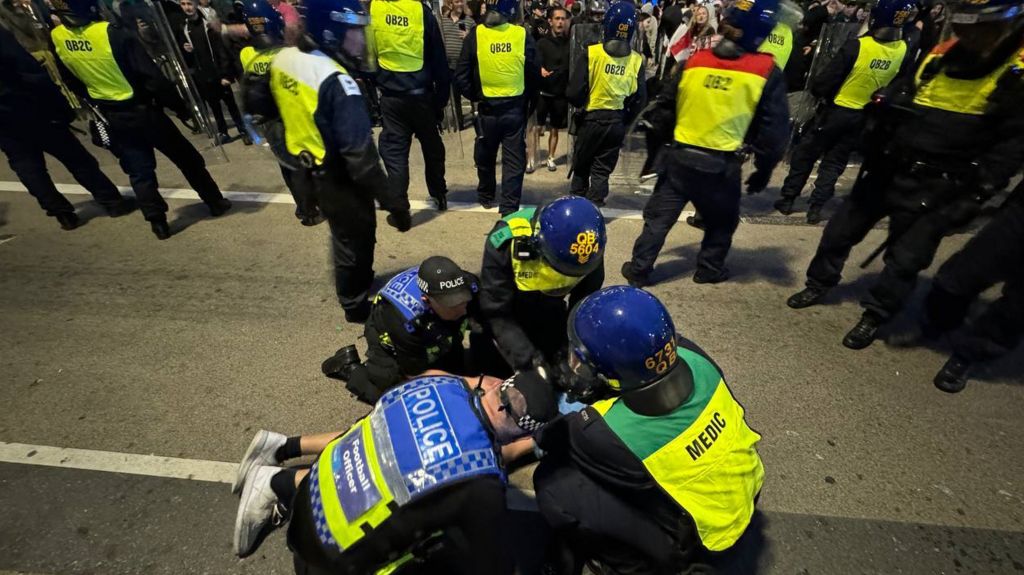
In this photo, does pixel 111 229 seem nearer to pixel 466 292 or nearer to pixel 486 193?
pixel 486 193

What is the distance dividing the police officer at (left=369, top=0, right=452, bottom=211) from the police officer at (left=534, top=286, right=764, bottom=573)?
3.05 meters

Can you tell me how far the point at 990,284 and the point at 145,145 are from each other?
686 cm

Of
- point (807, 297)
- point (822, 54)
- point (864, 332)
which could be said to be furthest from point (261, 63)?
point (822, 54)

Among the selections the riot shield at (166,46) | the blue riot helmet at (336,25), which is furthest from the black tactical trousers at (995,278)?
the riot shield at (166,46)

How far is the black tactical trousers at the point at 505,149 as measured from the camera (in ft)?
15.9

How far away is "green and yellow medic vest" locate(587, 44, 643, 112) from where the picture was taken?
15.3 ft

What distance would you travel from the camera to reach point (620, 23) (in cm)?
466

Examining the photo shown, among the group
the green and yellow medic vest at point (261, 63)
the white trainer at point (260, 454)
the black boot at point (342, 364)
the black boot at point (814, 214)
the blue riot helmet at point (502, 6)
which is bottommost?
the black boot at point (342, 364)

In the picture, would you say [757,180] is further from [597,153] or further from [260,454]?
[260,454]

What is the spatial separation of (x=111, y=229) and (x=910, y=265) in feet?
23.2

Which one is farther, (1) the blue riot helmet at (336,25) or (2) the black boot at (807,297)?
(2) the black boot at (807,297)

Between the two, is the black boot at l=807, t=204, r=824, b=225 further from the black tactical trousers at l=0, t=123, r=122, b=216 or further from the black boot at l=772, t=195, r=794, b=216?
the black tactical trousers at l=0, t=123, r=122, b=216

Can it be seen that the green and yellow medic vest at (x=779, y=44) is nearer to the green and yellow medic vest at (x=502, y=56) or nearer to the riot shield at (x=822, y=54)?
the riot shield at (x=822, y=54)

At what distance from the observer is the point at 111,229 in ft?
15.7
